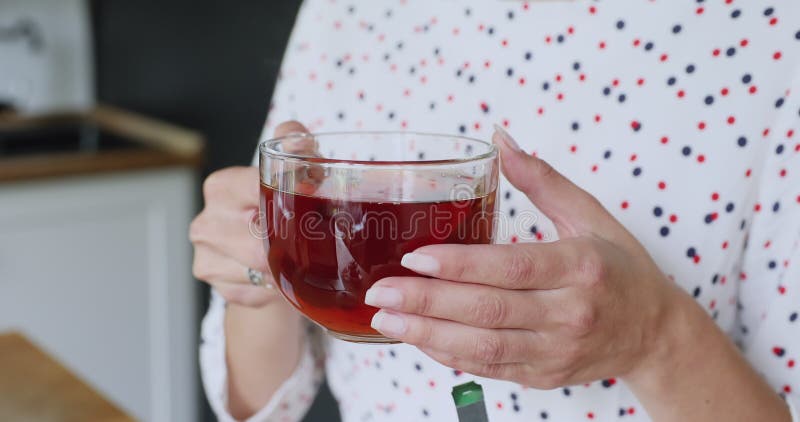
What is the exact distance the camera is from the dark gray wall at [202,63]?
1959 mm

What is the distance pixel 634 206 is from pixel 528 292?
0.29 meters

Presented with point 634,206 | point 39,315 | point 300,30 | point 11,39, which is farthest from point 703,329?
point 11,39

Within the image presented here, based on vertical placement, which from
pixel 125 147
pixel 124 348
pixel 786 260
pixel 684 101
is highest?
pixel 684 101

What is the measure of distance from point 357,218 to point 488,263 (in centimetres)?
8

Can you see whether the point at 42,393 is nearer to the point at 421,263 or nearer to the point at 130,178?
the point at 421,263

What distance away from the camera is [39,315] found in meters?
2.22

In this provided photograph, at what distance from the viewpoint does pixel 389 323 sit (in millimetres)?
549

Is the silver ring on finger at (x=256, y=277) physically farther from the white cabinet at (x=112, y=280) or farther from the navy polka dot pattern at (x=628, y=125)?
the white cabinet at (x=112, y=280)

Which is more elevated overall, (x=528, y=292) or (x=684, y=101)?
(x=684, y=101)

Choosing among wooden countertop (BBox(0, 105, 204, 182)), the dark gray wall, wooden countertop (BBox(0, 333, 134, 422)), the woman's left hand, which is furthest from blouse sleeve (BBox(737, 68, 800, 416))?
wooden countertop (BBox(0, 105, 204, 182))

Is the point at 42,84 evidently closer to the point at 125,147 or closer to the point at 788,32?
the point at 125,147

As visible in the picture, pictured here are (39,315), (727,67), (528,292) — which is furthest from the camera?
(39,315)

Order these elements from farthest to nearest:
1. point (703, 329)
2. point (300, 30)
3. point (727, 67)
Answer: point (300, 30) < point (727, 67) < point (703, 329)

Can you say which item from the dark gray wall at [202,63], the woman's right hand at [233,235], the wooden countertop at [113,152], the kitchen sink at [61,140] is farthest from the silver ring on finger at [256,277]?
the kitchen sink at [61,140]
